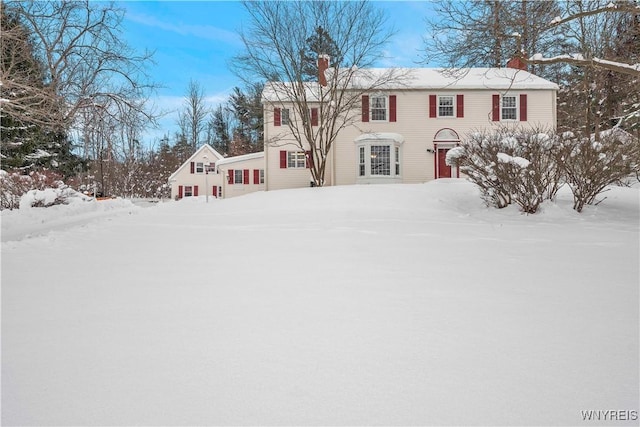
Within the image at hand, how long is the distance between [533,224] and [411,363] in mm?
7471

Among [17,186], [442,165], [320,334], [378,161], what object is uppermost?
[378,161]

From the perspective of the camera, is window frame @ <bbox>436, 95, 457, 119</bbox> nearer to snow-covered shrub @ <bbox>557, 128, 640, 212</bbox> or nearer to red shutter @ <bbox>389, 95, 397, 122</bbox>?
red shutter @ <bbox>389, 95, 397, 122</bbox>

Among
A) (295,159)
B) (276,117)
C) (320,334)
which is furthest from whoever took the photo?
(295,159)

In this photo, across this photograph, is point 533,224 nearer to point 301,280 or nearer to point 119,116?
point 301,280

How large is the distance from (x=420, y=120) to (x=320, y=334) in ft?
67.0

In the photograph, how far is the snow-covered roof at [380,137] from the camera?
827 inches

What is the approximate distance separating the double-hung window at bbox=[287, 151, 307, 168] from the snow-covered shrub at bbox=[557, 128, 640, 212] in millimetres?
14669

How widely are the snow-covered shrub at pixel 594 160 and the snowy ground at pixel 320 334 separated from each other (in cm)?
401

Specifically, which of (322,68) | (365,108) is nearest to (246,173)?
(322,68)

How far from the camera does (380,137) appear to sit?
21.0 meters

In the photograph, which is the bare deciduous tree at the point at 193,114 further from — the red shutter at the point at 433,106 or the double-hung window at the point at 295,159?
the red shutter at the point at 433,106

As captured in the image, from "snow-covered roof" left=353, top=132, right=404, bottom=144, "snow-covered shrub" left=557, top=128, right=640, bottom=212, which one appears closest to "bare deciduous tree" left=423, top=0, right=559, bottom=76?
"snow-covered shrub" left=557, top=128, right=640, bottom=212

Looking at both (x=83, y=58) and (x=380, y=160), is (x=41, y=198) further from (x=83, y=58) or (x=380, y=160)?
(x=380, y=160)

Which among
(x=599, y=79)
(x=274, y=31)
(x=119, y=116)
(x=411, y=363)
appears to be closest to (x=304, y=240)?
(x=411, y=363)
